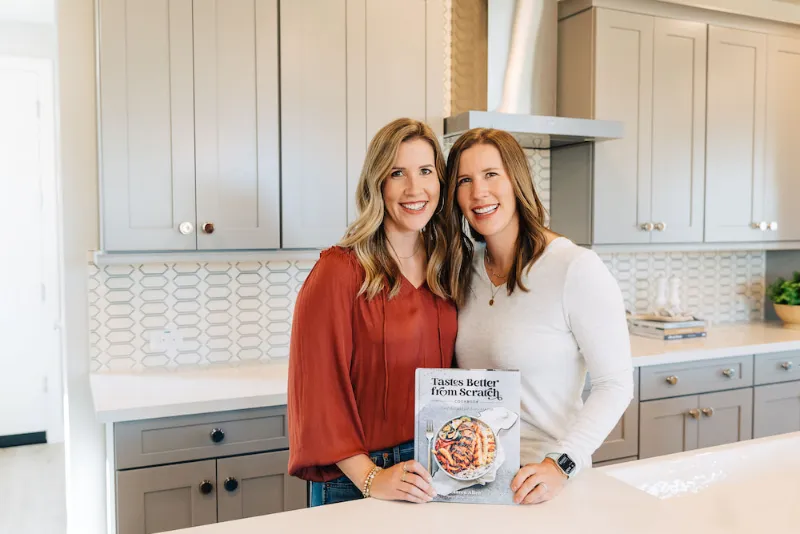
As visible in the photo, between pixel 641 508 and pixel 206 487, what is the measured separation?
4.91 ft

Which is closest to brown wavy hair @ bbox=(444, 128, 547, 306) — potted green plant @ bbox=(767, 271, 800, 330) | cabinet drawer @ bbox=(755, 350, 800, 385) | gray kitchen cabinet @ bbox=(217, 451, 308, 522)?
gray kitchen cabinet @ bbox=(217, 451, 308, 522)

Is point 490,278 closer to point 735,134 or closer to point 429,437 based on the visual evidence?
point 429,437

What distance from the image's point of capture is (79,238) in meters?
2.57

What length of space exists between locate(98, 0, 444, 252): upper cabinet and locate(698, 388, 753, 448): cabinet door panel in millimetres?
1859

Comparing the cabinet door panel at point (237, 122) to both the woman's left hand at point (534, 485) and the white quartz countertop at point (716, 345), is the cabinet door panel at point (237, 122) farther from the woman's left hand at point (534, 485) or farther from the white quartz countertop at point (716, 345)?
the white quartz countertop at point (716, 345)

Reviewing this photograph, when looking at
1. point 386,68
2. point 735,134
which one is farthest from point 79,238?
point 735,134

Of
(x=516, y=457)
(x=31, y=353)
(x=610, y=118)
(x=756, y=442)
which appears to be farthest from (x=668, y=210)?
(x=31, y=353)

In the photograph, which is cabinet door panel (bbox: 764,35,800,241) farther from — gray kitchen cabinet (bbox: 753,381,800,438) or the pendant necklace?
the pendant necklace

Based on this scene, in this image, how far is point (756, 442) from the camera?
65.2 inches

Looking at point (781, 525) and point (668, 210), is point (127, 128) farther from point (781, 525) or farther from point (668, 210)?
point (668, 210)

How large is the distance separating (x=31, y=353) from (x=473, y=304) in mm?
4085

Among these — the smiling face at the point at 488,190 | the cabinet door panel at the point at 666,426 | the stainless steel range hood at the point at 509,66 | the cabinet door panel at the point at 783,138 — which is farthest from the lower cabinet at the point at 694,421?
the smiling face at the point at 488,190

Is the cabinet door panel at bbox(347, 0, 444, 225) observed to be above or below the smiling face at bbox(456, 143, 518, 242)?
above

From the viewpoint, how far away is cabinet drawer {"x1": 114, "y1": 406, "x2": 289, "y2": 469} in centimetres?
213
